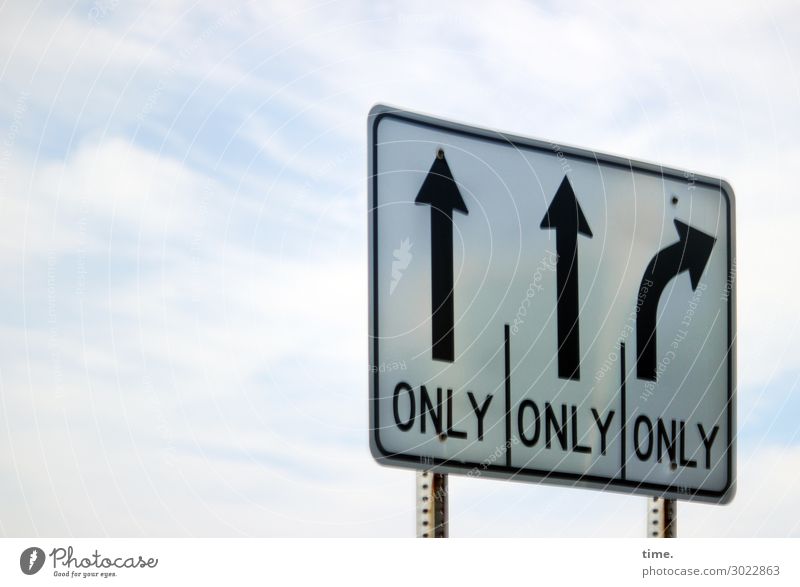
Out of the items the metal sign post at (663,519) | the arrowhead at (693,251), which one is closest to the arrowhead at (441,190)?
the arrowhead at (693,251)

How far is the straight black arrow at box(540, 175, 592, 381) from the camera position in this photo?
421 centimetres

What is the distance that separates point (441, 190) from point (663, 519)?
5.09 feet

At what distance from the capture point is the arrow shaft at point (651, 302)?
14.6 feet

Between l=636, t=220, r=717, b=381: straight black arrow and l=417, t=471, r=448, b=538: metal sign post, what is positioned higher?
l=636, t=220, r=717, b=381: straight black arrow

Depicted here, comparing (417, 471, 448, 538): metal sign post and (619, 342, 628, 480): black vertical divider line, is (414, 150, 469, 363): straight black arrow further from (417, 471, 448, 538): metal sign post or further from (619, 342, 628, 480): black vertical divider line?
(619, 342, 628, 480): black vertical divider line

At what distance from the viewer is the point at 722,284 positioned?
473 centimetres

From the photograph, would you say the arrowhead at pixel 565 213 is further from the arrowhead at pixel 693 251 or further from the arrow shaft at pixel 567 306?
the arrowhead at pixel 693 251

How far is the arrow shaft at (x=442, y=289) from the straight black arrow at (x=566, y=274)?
45 centimetres

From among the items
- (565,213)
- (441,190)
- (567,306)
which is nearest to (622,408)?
(567,306)

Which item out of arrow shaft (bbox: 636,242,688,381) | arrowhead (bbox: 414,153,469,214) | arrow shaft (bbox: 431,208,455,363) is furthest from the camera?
arrow shaft (bbox: 636,242,688,381)

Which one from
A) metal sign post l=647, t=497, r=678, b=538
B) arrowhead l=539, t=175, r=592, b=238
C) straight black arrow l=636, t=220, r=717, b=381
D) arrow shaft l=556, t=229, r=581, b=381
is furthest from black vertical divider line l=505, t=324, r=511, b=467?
metal sign post l=647, t=497, r=678, b=538

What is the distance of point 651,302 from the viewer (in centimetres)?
450

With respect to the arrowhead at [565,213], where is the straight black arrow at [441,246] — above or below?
below

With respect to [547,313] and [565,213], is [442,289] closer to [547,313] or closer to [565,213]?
[547,313]
